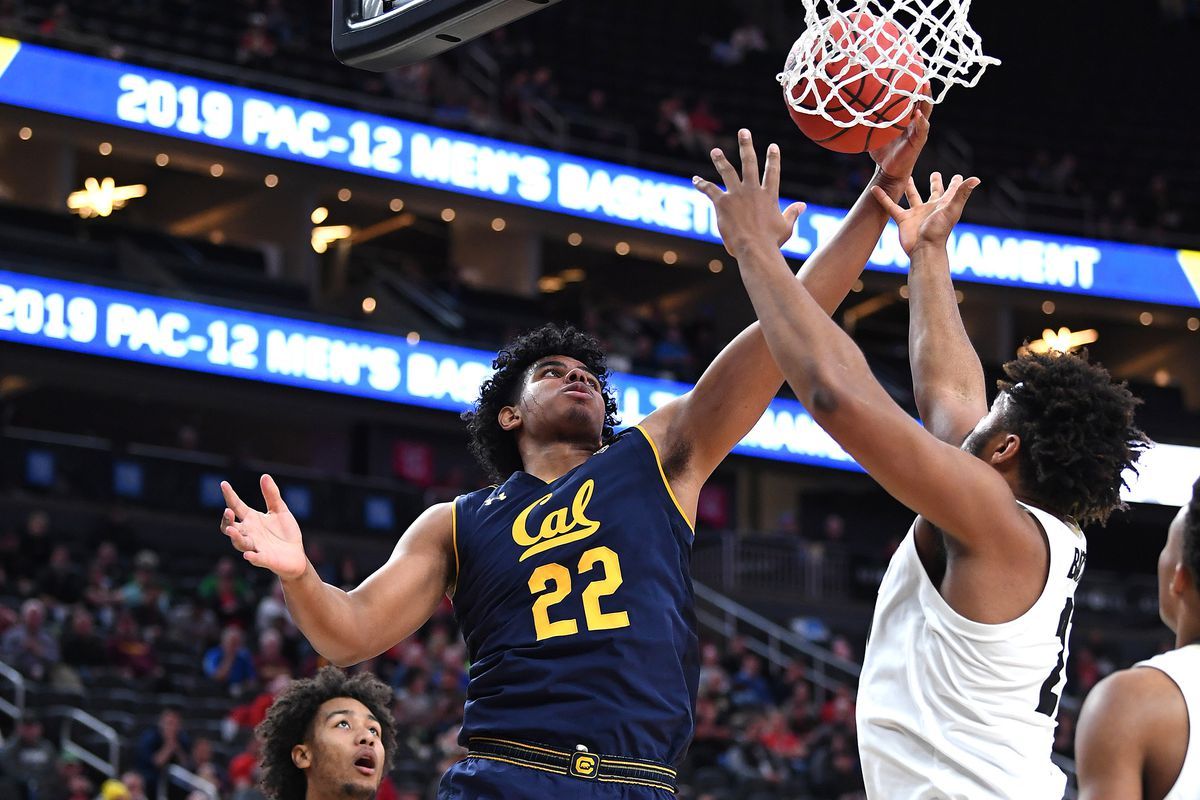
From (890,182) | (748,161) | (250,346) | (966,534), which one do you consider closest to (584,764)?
(966,534)

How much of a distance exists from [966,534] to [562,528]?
1109 millimetres

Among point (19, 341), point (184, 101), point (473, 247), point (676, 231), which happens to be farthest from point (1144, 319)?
point (19, 341)

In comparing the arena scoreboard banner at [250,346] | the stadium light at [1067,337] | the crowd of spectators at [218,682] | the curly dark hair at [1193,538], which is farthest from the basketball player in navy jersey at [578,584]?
the stadium light at [1067,337]

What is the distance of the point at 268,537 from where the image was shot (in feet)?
11.7

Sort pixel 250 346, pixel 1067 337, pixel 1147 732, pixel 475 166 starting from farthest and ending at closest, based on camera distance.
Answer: pixel 1067 337, pixel 475 166, pixel 250 346, pixel 1147 732

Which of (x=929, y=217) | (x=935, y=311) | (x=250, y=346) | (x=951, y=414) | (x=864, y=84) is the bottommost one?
(x=951, y=414)

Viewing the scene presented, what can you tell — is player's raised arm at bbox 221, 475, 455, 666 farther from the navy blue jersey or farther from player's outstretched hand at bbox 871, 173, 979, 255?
player's outstretched hand at bbox 871, 173, 979, 255

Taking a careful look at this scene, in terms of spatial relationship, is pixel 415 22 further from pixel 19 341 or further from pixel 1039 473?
pixel 19 341

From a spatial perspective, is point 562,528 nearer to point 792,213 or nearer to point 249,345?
point 792,213

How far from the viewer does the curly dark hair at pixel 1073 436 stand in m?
3.17

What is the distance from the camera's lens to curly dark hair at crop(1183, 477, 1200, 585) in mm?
2850

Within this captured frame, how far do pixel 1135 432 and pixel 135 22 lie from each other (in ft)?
62.9

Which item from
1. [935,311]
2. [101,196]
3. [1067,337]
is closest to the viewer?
[935,311]

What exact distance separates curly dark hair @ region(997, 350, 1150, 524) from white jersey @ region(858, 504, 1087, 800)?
2.9 inches
